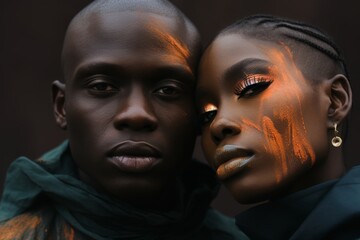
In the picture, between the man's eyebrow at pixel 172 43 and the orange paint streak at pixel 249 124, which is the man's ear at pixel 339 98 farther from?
the man's eyebrow at pixel 172 43

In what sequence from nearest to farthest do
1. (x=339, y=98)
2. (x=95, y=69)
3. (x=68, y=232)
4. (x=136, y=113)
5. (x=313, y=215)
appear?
(x=313, y=215) < (x=339, y=98) < (x=136, y=113) < (x=95, y=69) < (x=68, y=232)

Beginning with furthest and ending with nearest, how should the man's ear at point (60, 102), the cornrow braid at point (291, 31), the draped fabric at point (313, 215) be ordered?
the man's ear at point (60, 102) < the cornrow braid at point (291, 31) < the draped fabric at point (313, 215)

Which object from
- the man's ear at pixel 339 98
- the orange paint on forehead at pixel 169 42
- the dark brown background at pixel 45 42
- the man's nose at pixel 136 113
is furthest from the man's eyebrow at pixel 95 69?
the dark brown background at pixel 45 42

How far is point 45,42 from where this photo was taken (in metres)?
5.65

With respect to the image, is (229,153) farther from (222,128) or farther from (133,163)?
(133,163)

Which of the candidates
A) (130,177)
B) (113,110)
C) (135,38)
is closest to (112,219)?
(130,177)

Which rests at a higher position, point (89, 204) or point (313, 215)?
point (313, 215)

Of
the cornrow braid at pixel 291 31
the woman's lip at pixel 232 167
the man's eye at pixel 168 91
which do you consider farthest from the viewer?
the man's eye at pixel 168 91

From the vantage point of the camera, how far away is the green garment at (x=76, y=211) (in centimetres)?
323

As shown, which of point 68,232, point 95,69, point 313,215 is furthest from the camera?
point 68,232

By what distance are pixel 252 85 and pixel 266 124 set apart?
148mm

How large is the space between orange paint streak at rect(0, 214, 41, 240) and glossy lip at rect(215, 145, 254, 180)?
2.76 feet

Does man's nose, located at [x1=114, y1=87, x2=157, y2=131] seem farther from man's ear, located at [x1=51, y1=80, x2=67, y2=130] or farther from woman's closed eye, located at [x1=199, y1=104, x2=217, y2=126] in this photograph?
man's ear, located at [x1=51, y1=80, x2=67, y2=130]

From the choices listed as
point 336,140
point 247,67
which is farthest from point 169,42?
point 336,140
